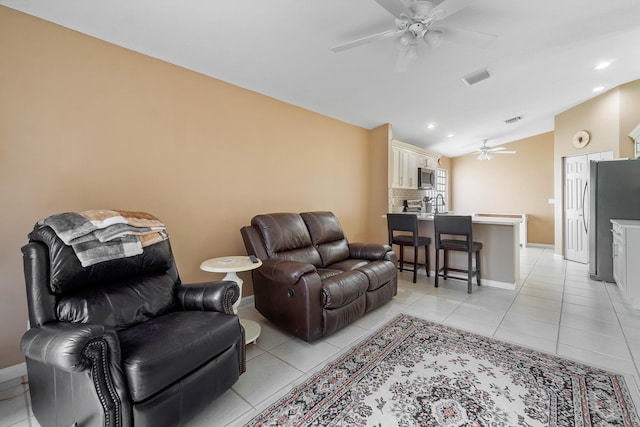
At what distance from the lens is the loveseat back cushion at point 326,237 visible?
319cm

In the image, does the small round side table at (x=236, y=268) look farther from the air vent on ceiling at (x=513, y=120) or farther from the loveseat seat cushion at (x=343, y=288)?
the air vent on ceiling at (x=513, y=120)

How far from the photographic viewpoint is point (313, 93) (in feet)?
11.2

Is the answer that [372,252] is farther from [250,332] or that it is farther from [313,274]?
[250,332]

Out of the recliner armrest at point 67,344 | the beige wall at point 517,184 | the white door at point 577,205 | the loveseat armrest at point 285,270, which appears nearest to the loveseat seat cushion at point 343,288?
the loveseat armrest at point 285,270

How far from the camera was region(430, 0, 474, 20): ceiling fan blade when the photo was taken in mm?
1653

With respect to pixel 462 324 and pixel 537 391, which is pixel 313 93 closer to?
pixel 462 324

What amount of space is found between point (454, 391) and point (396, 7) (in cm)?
251

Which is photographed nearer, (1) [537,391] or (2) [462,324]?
(1) [537,391]

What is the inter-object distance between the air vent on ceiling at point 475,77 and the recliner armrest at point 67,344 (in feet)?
13.7

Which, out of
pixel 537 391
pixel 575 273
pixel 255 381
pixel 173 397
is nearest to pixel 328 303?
pixel 255 381

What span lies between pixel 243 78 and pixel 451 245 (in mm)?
3258

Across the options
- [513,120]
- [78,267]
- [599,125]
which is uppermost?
[513,120]

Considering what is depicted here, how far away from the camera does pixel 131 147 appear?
2.30m

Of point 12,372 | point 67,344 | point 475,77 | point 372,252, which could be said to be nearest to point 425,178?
point 475,77
